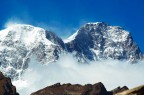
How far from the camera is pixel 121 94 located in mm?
26266

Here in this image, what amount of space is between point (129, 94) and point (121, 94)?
1.35 feet

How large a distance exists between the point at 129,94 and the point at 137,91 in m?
0.54

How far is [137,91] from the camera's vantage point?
26422 mm

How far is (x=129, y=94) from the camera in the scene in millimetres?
26141

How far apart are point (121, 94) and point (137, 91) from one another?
2.80 ft
